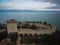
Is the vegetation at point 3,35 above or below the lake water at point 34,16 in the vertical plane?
below

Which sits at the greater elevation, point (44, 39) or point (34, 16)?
point (34, 16)

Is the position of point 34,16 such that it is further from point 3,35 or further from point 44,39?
point 3,35

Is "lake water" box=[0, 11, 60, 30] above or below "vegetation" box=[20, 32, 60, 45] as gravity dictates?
above

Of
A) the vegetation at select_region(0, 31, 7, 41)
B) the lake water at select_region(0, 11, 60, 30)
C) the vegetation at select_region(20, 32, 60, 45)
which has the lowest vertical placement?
the vegetation at select_region(20, 32, 60, 45)

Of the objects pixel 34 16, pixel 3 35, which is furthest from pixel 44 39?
pixel 3 35

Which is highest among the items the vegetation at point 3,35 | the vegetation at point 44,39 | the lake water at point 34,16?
the lake water at point 34,16

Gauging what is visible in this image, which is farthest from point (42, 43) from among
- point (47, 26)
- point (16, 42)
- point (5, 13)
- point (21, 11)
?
point (5, 13)

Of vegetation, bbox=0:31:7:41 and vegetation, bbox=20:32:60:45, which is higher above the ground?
vegetation, bbox=0:31:7:41

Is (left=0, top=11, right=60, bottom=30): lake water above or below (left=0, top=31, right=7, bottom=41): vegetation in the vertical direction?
above

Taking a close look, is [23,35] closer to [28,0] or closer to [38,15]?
[38,15]
